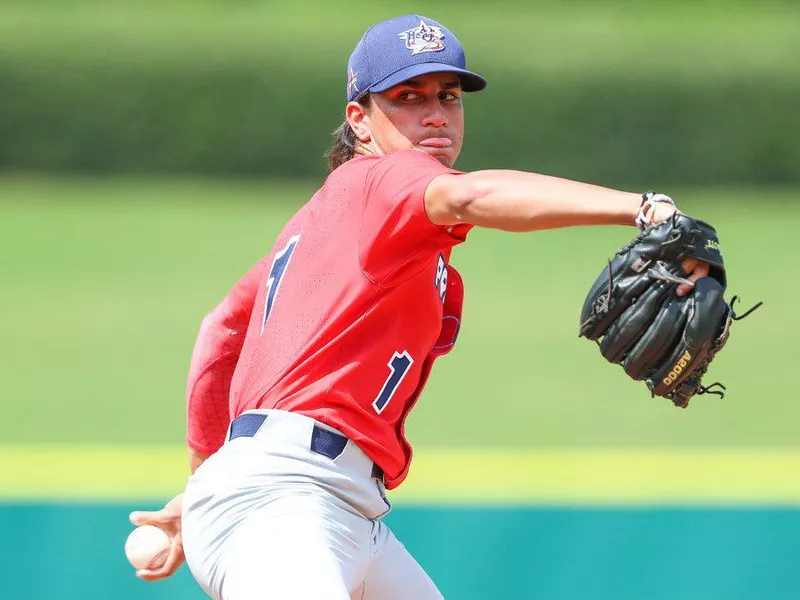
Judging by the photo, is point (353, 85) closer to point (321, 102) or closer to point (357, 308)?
point (357, 308)

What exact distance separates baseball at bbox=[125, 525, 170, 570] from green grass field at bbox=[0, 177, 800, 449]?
6.19 meters

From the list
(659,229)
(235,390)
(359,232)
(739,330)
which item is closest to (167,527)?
(235,390)

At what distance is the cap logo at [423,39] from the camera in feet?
13.1

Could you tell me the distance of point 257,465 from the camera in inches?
146

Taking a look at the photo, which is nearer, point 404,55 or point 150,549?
point 404,55

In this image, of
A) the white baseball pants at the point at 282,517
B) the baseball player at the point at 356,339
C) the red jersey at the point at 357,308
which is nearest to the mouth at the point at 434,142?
the baseball player at the point at 356,339

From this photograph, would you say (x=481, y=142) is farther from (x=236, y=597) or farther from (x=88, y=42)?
(x=236, y=597)

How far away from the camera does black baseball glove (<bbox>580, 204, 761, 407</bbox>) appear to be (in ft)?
10.9

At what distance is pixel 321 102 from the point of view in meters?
22.8

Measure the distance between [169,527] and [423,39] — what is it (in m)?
1.72

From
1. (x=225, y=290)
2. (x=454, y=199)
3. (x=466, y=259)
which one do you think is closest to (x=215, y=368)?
(x=454, y=199)

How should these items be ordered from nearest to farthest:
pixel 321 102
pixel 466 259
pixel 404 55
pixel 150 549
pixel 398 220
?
pixel 398 220, pixel 404 55, pixel 150 549, pixel 466 259, pixel 321 102

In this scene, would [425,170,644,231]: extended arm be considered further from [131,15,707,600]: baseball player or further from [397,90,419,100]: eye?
[397,90,419,100]: eye

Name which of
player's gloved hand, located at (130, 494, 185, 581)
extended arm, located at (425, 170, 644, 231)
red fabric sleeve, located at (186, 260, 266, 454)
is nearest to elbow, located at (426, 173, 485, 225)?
extended arm, located at (425, 170, 644, 231)
